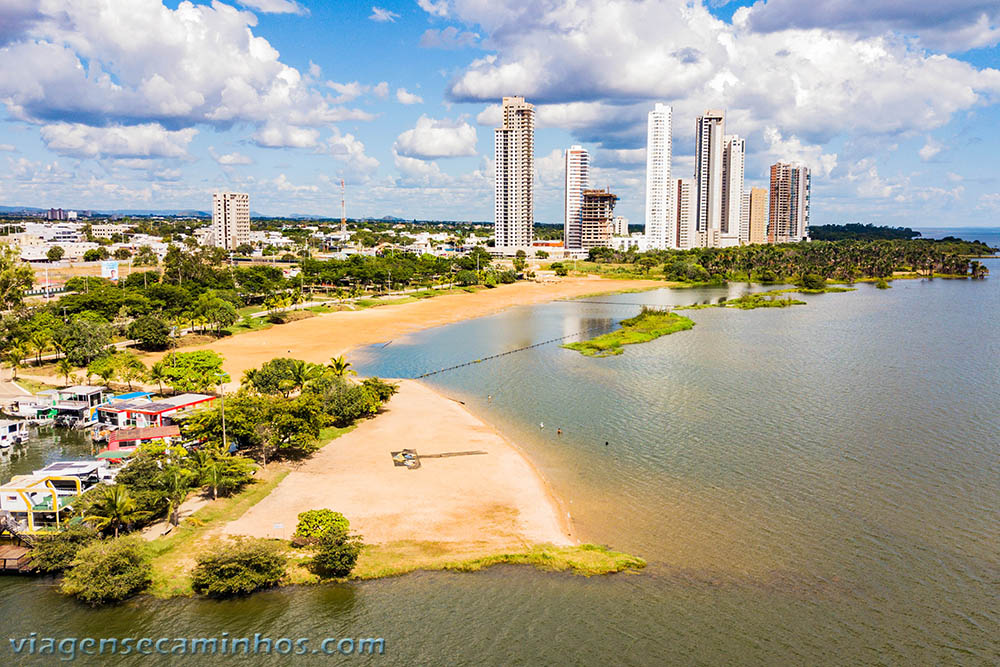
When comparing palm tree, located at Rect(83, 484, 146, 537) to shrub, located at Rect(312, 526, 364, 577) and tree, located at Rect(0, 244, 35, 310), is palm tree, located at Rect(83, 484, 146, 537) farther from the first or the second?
tree, located at Rect(0, 244, 35, 310)

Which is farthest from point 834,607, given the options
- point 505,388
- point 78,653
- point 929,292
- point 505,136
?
point 505,136

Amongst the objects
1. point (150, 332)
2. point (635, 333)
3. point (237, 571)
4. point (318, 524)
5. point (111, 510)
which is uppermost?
point (150, 332)

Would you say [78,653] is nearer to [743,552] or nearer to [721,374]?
[743,552]

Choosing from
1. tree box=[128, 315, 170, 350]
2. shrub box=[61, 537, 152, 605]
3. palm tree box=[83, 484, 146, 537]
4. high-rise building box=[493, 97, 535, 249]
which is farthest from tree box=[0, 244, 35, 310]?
high-rise building box=[493, 97, 535, 249]

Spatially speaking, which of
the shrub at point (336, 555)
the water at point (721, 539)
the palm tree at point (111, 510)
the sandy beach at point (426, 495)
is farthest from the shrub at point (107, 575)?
the shrub at point (336, 555)

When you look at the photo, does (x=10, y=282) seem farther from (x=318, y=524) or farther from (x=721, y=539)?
(x=721, y=539)

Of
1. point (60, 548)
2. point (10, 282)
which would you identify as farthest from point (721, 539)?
point (10, 282)
